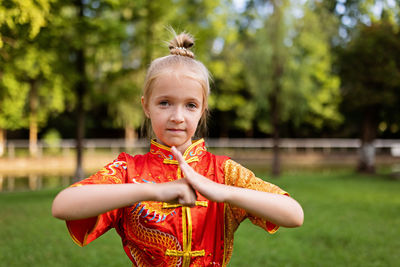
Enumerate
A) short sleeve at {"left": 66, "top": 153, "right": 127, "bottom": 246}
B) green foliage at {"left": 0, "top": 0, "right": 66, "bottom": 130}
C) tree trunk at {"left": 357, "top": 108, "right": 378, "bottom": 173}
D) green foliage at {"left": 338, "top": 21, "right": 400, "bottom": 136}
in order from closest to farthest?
short sleeve at {"left": 66, "top": 153, "right": 127, "bottom": 246}
green foliage at {"left": 0, "top": 0, "right": 66, "bottom": 130}
green foliage at {"left": 338, "top": 21, "right": 400, "bottom": 136}
tree trunk at {"left": 357, "top": 108, "right": 378, "bottom": 173}

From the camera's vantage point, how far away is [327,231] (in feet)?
21.6

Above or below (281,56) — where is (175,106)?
below

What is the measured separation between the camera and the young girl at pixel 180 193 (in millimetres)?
1327

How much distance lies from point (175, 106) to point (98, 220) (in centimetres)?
55

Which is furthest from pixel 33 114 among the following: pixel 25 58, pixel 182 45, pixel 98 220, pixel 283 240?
pixel 98 220

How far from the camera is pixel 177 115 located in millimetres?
1494

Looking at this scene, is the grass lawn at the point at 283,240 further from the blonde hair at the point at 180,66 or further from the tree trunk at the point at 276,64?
the tree trunk at the point at 276,64

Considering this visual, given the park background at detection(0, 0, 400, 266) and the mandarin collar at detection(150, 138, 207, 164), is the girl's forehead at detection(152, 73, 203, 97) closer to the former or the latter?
the mandarin collar at detection(150, 138, 207, 164)

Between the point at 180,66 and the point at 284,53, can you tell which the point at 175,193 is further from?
the point at 284,53

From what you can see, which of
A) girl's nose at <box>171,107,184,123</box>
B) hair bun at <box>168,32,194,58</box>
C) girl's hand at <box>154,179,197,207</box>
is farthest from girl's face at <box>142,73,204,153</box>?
girl's hand at <box>154,179,197,207</box>

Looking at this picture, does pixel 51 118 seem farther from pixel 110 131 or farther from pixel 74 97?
pixel 74 97

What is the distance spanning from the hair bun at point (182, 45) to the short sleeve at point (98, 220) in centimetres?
55

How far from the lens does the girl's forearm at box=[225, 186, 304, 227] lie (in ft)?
4.31

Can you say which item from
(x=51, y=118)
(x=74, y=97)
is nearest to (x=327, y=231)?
(x=74, y=97)
